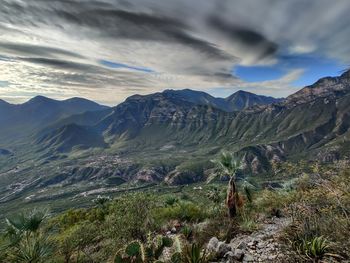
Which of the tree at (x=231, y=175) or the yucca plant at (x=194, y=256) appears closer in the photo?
the yucca plant at (x=194, y=256)

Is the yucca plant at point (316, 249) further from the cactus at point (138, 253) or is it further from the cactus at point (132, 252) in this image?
the cactus at point (132, 252)

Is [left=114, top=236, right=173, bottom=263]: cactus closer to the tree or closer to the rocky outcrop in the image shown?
the rocky outcrop

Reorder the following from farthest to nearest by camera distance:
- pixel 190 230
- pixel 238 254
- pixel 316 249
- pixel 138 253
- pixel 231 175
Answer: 1. pixel 231 175
2. pixel 190 230
3. pixel 238 254
4. pixel 138 253
5. pixel 316 249

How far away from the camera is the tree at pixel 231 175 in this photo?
28.0m

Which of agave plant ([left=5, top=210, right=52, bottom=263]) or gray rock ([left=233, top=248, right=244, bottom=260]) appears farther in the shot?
agave plant ([left=5, top=210, right=52, bottom=263])

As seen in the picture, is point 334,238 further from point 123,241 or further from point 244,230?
point 123,241

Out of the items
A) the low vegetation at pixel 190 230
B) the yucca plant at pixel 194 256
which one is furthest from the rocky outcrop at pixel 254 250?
the yucca plant at pixel 194 256

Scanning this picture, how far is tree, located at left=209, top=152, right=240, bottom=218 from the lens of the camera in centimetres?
2802

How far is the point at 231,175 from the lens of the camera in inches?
1179

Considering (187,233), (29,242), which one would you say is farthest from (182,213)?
(29,242)

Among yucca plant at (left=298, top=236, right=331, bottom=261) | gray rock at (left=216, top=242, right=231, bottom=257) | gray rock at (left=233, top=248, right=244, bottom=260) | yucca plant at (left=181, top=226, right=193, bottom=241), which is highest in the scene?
yucca plant at (left=298, top=236, right=331, bottom=261)

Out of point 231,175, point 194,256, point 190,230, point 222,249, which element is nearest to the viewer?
point 194,256

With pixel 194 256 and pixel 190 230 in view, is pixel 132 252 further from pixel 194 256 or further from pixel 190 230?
pixel 190 230

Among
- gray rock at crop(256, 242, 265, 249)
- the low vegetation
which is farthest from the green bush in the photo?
gray rock at crop(256, 242, 265, 249)
